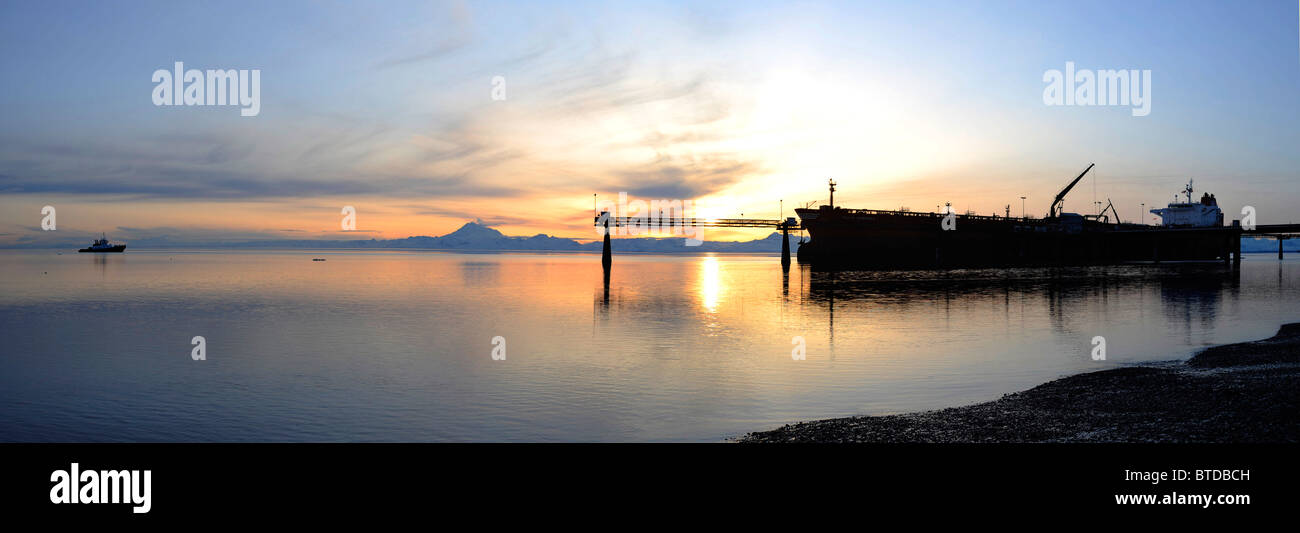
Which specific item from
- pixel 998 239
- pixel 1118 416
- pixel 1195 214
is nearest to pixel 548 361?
pixel 1118 416

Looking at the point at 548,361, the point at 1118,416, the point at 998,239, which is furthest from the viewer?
the point at 998,239

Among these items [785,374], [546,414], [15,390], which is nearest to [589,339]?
[785,374]

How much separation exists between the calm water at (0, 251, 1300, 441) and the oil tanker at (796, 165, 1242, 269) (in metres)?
65.0

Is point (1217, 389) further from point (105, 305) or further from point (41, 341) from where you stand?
point (105, 305)

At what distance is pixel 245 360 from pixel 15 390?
760cm

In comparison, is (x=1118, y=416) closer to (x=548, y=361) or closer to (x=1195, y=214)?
(x=548, y=361)

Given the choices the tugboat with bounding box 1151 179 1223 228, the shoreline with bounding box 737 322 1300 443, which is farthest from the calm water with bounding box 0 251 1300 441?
the tugboat with bounding box 1151 179 1223 228

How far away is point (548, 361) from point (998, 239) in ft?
448

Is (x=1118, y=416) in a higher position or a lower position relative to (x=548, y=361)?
higher

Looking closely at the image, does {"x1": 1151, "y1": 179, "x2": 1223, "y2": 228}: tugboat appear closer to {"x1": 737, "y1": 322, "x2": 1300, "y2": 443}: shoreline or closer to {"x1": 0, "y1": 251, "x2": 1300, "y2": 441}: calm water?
{"x1": 0, "y1": 251, "x2": 1300, "y2": 441}: calm water

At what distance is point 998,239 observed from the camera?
14388cm

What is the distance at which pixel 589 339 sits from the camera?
124 feet

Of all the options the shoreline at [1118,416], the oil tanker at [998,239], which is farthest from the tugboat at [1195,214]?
the shoreline at [1118,416]

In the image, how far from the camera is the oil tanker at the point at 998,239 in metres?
127
